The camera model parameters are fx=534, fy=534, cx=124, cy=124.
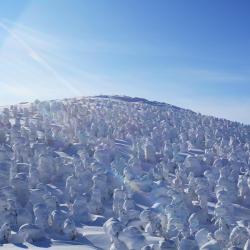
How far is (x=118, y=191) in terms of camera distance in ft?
117

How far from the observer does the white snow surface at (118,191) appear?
2683 centimetres

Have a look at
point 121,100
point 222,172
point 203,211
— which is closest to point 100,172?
point 203,211

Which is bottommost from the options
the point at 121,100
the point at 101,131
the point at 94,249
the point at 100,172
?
the point at 94,249

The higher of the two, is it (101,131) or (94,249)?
(101,131)

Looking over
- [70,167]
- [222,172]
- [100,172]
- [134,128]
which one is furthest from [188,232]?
[134,128]

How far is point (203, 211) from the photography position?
36156 mm

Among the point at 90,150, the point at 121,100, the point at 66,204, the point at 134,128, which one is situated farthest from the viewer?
the point at 121,100

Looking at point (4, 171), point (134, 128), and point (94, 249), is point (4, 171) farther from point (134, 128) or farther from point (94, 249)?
point (134, 128)

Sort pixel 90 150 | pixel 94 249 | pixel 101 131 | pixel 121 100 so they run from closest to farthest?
pixel 94 249 → pixel 90 150 → pixel 101 131 → pixel 121 100

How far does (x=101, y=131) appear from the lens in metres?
66.2

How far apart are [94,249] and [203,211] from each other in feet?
43.4

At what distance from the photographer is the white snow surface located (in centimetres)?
2683

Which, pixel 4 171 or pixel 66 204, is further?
pixel 4 171

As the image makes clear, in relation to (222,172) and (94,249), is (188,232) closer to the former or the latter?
(94,249)
